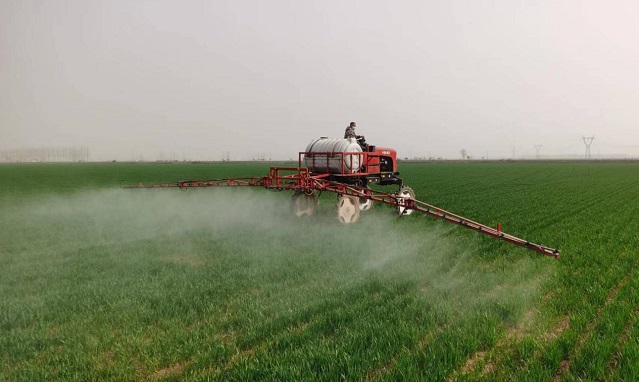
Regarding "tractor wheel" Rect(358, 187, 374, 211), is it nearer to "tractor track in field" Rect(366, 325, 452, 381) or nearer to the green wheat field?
the green wheat field

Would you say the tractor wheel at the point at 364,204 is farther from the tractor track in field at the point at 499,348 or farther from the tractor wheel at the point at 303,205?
the tractor track in field at the point at 499,348

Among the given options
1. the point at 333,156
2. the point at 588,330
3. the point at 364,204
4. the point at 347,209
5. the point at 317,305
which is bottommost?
the point at 588,330

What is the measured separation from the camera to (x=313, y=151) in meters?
16.8

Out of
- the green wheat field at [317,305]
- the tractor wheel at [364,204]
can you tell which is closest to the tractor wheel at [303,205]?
the green wheat field at [317,305]

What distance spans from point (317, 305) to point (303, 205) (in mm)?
9444

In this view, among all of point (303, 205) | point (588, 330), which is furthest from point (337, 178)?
point (588, 330)

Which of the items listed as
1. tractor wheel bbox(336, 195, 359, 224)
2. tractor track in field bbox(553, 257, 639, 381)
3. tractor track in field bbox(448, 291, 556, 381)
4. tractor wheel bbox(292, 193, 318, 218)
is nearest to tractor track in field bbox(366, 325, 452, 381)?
tractor track in field bbox(448, 291, 556, 381)

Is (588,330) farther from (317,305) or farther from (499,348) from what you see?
(317,305)

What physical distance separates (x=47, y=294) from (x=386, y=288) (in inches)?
235

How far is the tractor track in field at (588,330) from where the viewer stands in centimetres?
481

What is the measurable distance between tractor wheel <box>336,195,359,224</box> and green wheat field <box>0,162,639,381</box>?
3.82ft

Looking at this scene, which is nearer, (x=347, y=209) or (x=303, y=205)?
(x=347, y=209)

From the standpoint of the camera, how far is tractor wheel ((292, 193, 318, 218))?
1566 centimetres

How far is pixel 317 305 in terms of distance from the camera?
21.5ft
